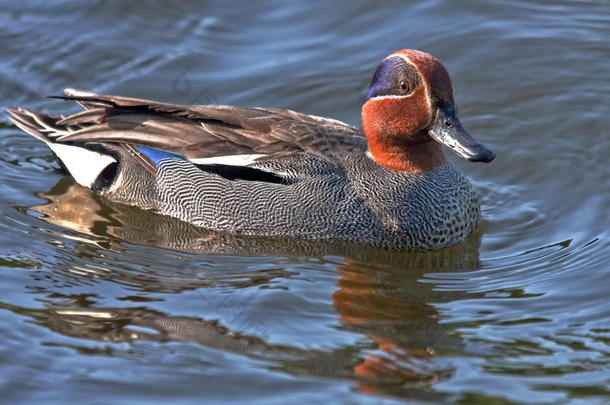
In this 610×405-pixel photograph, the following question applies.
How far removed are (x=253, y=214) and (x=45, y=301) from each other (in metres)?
2.00

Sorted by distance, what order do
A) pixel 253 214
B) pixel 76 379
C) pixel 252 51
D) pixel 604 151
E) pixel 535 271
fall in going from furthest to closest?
pixel 252 51 < pixel 604 151 < pixel 253 214 < pixel 535 271 < pixel 76 379

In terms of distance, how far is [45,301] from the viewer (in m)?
7.92

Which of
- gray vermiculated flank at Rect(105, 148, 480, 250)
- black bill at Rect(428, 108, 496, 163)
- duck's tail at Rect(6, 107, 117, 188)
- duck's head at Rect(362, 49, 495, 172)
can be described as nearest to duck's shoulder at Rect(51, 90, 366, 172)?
gray vermiculated flank at Rect(105, 148, 480, 250)

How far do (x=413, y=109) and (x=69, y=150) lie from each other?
333 centimetres

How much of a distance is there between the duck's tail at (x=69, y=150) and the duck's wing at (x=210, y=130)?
24 centimetres

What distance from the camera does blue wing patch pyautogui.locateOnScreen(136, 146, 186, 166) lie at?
9375 mm

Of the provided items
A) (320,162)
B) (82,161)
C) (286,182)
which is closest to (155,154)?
(82,161)

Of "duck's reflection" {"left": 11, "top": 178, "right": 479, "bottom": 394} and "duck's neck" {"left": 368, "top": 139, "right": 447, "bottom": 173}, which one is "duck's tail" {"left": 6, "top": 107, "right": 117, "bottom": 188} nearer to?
"duck's reflection" {"left": 11, "top": 178, "right": 479, "bottom": 394}

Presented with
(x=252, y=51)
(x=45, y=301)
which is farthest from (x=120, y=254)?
(x=252, y=51)

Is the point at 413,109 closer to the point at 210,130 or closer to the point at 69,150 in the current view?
the point at 210,130

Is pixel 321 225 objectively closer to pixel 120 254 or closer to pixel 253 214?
pixel 253 214

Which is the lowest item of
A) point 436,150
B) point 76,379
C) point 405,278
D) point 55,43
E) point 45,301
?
point 76,379

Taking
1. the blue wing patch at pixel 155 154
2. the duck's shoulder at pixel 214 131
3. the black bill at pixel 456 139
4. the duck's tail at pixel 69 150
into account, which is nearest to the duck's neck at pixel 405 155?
the duck's shoulder at pixel 214 131

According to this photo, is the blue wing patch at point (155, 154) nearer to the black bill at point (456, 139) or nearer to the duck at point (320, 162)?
the duck at point (320, 162)
